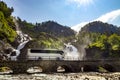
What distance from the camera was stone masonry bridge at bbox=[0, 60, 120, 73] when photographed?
6475cm

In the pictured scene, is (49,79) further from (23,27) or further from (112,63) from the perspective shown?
(23,27)

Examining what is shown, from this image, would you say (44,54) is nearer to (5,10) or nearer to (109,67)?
(109,67)

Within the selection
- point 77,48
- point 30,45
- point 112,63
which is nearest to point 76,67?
point 112,63

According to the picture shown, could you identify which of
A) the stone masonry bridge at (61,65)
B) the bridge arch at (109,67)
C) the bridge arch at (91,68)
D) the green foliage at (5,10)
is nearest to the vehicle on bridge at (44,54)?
the stone masonry bridge at (61,65)

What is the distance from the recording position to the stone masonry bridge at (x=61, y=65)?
64.8m

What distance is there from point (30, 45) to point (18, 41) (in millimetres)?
5969

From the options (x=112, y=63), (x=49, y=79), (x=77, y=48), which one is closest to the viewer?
(x=49, y=79)

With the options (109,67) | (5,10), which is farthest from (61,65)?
(5,10)

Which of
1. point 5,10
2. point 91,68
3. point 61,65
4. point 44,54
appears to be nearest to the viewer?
point 61,65

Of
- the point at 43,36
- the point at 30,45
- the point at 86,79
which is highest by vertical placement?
the point at 43,36

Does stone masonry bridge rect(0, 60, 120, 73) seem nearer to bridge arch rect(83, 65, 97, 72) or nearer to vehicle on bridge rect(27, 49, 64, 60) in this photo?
bridge arch rect(83, 65, 97, 72)

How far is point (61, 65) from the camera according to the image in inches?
2874

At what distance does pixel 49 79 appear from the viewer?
5316cm

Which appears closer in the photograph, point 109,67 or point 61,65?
point 61,65
